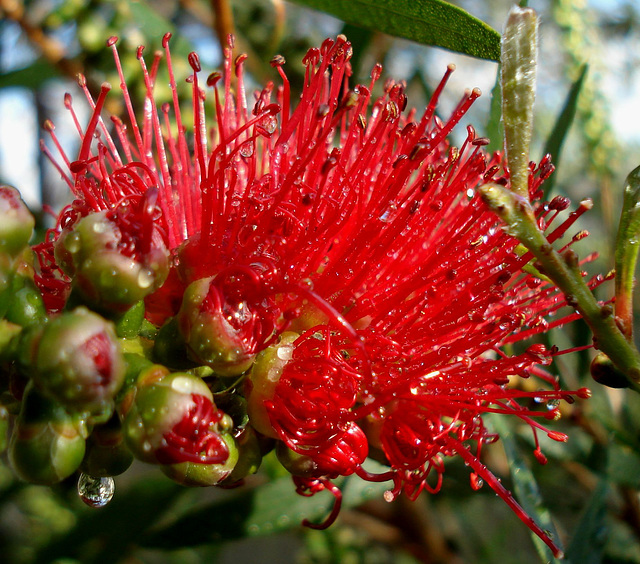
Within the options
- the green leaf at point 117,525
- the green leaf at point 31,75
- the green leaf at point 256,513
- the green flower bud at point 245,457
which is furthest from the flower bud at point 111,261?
the green leaf at point 31,75

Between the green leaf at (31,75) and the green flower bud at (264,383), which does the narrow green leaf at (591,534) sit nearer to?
the green flower bud at (264,383)

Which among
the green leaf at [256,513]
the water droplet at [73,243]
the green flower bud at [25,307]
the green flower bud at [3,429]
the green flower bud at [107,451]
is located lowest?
the green leaf at [256,513]

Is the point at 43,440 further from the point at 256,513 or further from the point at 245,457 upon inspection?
the point at 256,513

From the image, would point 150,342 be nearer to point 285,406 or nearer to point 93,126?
point 285,406

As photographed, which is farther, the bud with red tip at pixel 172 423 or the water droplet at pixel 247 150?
the water droplet at pixel 247 150

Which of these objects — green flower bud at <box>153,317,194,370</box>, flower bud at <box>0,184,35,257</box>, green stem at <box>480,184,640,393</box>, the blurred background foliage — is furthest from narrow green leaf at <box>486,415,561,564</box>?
flower bud at <box>0,184,35,257</box>

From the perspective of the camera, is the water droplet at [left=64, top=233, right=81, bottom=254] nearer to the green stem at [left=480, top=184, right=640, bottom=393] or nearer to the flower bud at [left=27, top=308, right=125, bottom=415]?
the flower bud at [left=27, top=308, right=125, bottom=415]
